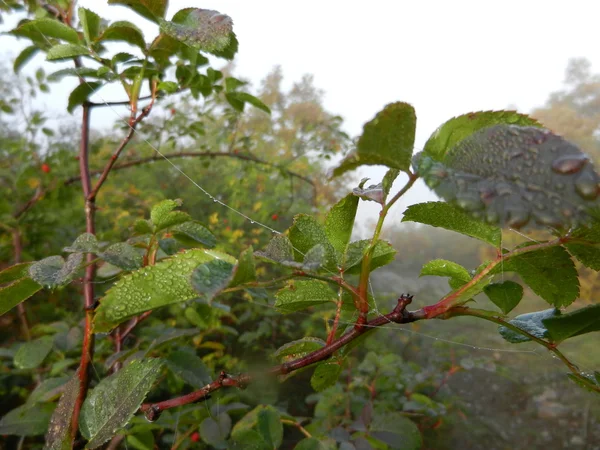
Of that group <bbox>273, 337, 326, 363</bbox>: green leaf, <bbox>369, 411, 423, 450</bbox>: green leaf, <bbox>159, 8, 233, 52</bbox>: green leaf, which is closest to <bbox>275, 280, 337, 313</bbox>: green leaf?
<bbox>273, 337, 326, 363</bbox>: green leaf

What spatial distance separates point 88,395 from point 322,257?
0.30 metres

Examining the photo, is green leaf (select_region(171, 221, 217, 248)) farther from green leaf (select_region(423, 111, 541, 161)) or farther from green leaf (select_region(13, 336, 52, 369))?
green leaf (select_region(13, 336, 52, 369))

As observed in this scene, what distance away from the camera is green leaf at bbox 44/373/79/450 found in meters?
0.33

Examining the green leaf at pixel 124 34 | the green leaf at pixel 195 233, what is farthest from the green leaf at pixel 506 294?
the green leaf at pixel 124 34

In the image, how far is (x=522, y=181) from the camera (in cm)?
17

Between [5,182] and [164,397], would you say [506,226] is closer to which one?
[164,397]

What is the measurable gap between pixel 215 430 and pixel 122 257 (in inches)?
15.8

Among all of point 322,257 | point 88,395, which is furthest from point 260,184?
point 322,257

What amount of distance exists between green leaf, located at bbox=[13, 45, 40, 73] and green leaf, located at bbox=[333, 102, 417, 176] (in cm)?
73

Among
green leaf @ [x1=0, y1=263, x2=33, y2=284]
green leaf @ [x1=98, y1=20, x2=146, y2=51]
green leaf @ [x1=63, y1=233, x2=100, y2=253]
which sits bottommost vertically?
green leaf @ [x1=0, y1=263, x2=33, y2=284]

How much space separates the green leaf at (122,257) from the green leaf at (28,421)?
367mm

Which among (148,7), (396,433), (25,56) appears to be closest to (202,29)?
(148,7)

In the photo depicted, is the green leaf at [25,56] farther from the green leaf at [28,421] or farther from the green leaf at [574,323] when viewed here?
the green leaf at [574,323]

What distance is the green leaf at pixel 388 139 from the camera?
0.62 feet
